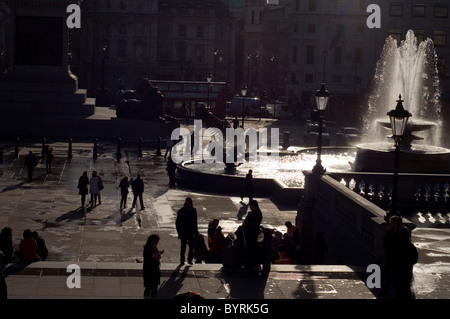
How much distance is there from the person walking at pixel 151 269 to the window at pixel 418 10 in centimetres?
7926

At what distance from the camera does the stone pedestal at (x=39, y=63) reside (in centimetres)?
5709

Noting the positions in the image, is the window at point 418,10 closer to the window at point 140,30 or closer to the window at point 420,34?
the window at point 420,34

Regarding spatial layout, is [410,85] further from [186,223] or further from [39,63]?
[186,223]

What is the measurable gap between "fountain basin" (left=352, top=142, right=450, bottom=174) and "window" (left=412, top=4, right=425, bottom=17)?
6082 cm

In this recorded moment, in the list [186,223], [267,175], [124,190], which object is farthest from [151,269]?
[267,175]

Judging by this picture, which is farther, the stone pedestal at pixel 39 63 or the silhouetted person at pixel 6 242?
the stone pedestal at pixel 39 63

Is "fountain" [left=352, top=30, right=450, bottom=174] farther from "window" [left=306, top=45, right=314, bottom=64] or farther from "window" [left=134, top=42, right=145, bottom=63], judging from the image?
"window" [left=134, top=42, right=145, bottom=63]

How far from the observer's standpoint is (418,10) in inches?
3617

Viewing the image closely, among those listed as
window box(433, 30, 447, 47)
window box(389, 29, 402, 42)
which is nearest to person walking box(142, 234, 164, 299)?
window box(389, 29, 402, 42)

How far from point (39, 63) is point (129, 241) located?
34.4 m

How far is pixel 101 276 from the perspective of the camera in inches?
731

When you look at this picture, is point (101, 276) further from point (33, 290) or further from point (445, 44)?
point (445, 44)

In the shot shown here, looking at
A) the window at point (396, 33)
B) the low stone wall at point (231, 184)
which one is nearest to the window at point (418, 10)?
the window at point (396, 33)

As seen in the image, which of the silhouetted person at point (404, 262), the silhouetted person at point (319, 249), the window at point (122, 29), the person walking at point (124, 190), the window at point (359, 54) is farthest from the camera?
the window at point (122, 29)
